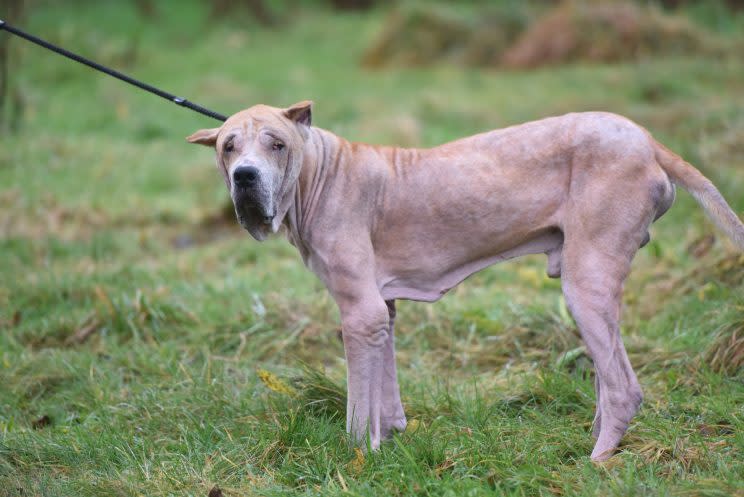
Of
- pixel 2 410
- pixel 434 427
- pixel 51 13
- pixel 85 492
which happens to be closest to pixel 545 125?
pixel 434 427

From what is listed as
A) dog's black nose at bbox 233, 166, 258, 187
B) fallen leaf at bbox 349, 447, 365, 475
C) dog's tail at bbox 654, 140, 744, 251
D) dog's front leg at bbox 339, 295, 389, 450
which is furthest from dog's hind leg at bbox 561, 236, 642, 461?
dog's black nose at bbox 233, 166, 258, 187

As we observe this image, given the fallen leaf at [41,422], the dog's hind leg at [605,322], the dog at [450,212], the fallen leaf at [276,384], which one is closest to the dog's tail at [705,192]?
the dog at [450,212]

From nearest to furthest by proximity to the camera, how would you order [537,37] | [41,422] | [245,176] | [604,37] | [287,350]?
1. [245,176]
2. [41,422]
3. [287,350]
4. [604,37]
5. [537,37]

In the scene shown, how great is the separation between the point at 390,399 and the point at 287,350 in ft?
4.72

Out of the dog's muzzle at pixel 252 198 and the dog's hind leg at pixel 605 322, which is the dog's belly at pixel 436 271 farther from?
the dog's muzzle at pixel 252 198

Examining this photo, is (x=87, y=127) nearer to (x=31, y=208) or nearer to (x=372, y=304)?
(x=31, y=208)

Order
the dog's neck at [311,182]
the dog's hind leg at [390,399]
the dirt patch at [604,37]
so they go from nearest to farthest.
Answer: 1. the dog's neck at [311,182]
2. the dog's hind leg at [390,399]
3. the dirt patch at [604,37]

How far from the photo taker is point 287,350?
18.9ft

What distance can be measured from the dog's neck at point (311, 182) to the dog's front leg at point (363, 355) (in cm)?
41

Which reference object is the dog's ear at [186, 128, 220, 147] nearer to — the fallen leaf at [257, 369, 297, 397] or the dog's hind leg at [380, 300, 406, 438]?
the dog's hind leg at [380, 300, 406, 438]

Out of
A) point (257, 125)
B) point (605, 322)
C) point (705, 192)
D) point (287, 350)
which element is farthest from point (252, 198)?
point (287, 350)

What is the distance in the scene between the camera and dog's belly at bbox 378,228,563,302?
427 centimetres

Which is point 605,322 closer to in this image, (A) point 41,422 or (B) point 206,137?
(B) point 206,137

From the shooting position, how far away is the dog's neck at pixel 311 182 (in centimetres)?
423
